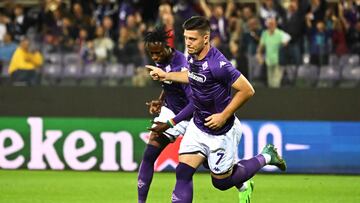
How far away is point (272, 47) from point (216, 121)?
8090 mm

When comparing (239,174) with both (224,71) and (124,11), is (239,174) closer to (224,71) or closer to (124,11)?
(224,71)

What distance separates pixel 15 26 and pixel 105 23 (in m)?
2.05

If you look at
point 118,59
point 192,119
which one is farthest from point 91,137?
point 192,119

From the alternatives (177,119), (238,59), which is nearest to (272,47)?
(238,59)

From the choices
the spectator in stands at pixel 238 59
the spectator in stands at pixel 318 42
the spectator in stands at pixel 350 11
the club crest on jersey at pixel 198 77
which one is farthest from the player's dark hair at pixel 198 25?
the spectator in stands at pixel 350 11

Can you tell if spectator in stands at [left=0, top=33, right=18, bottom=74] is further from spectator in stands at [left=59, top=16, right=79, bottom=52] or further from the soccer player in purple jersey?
the soccer player in purple jersey

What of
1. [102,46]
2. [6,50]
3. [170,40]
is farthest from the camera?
[6,50]

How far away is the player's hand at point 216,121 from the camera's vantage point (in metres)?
7.89

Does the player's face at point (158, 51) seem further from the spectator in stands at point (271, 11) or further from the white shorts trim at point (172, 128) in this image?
the spectator in stands at point (271, 11)

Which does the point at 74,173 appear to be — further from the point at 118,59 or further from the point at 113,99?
the point at 118,59

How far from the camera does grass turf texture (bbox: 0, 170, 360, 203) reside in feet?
35.1

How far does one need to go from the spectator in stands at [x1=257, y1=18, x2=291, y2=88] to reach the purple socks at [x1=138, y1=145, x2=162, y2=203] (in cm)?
610

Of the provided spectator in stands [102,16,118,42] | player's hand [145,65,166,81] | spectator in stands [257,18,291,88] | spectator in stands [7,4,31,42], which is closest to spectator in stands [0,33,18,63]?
spectator in stands [7,4,31,42]

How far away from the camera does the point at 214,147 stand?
8.16 metres
